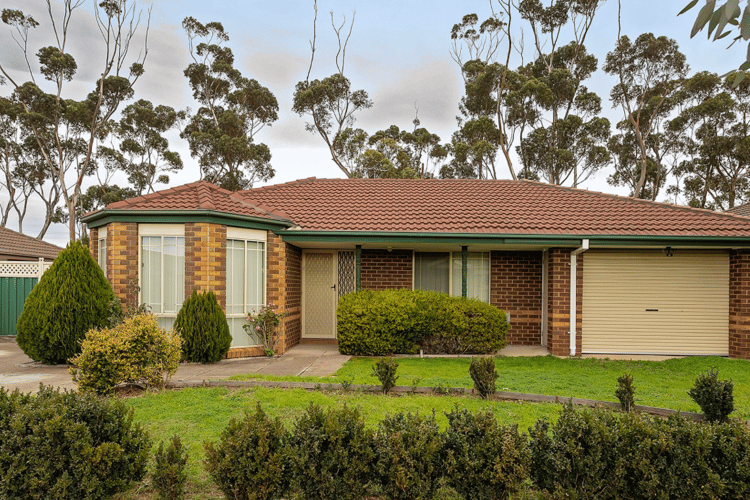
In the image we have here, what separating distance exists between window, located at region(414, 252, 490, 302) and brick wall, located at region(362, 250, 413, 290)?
0.35 meters

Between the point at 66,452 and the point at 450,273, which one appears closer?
the point at 66,452

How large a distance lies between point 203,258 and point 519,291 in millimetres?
7676

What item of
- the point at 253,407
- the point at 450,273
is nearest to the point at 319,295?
the point at 450,273

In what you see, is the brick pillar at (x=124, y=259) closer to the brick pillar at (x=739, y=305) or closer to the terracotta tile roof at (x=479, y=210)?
the terracotta tile roof at (x=479, y=210)

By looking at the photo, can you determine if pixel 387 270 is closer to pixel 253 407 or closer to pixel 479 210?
pixel 479 210

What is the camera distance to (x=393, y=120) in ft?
101

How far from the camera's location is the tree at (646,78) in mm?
Answer: 24000

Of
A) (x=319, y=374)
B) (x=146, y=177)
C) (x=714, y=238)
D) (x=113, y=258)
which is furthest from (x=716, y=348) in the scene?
(x=146, y=177)

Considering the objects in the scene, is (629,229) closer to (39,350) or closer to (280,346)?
(280,346)

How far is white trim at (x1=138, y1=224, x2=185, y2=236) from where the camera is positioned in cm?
897

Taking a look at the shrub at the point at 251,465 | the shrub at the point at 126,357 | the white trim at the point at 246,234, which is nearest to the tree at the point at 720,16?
the shrub at the point at 251,465

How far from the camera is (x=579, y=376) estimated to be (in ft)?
25.2

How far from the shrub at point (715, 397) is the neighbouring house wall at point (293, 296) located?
7695mm

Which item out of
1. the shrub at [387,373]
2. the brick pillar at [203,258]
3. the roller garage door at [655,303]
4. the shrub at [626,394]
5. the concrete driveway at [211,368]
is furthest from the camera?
the roller garage door at [655,303]
